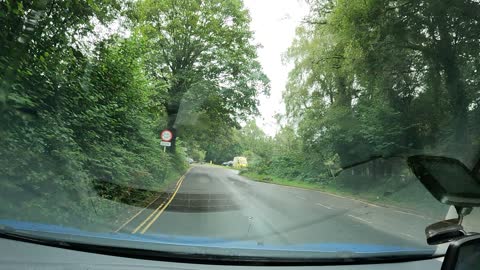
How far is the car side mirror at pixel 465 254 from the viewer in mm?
2529

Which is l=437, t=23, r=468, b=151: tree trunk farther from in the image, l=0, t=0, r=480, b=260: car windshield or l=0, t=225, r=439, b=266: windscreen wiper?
l=0, t=225, r=439, b=266: windscreen wiper

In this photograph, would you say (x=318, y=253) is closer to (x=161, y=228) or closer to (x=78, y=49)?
(x=161, y=228)

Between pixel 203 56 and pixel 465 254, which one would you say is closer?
pixel 465 254

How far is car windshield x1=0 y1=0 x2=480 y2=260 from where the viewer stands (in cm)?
539

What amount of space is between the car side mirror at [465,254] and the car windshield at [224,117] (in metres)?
0.51

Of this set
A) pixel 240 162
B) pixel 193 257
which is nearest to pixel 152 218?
pixel 193 257

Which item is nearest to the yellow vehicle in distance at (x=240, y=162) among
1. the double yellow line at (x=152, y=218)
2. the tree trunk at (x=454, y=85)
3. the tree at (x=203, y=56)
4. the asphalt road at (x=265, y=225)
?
the tree at (x=203, y=56)

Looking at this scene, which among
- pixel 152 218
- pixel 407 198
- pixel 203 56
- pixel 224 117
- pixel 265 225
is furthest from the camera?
pixel 224 117

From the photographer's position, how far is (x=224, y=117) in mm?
27391

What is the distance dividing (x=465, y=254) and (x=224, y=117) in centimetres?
2507

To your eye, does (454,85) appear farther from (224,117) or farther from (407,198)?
(224,117)

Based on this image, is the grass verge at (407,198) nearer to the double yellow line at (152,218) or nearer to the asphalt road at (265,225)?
the asphalt road at (265,225)

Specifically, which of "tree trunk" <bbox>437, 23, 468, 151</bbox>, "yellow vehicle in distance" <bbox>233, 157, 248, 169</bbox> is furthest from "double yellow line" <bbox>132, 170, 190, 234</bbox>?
"yellow vehicle in distance" <bbox>233, 157, 248, 169</bbox>

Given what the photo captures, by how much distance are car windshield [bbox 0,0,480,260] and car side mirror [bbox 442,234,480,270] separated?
515 millimetres
